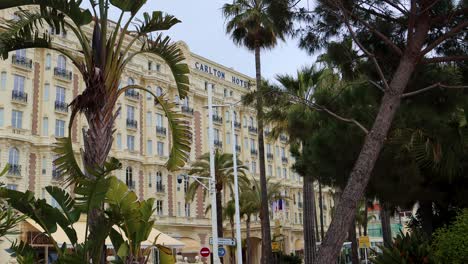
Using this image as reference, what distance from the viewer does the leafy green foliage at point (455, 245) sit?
11188 millimetres

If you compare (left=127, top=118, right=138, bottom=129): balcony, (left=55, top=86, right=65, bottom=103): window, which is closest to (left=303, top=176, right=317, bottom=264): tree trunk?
(left=55, top=86, right=65, bottom=103): window

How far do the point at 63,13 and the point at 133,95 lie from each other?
41671mm

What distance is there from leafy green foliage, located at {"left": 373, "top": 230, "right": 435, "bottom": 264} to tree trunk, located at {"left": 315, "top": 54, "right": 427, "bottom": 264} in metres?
3.62

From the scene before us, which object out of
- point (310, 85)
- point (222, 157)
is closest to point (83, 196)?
point (310, 85)

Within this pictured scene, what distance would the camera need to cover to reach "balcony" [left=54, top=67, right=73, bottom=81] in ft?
146

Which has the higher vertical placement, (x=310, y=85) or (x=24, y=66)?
(x=24, y=66)

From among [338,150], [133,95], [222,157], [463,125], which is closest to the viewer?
[463,125]

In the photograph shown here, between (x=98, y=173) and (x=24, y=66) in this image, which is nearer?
(x=98, y=173)

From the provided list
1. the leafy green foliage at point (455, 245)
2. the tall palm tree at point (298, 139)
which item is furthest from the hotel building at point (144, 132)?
the leafy green foliage at point (455, 245)

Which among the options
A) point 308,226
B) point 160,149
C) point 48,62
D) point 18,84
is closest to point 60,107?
point 48,62

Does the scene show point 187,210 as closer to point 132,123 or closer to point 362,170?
point 132,123

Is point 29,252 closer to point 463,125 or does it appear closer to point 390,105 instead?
point 390,105

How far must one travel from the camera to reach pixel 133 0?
1003cm

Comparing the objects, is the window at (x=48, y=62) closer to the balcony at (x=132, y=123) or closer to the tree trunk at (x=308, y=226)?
the balcony at (x=132, y=123)
